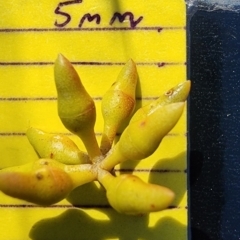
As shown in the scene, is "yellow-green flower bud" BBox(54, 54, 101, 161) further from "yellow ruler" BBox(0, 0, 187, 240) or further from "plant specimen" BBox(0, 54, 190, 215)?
"yellow ruler" BBox(0, 0, 187, 240)

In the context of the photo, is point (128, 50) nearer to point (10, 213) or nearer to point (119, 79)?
point (119, 79)

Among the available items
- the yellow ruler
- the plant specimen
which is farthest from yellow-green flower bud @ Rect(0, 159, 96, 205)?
the yellow ruler

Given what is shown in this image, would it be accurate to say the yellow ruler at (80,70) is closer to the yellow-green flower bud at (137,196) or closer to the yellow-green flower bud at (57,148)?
the yellow-green flower bud at (57,148)

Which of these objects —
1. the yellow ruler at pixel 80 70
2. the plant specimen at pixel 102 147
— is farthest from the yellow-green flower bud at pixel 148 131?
the yellow ruler at pixel 80 70

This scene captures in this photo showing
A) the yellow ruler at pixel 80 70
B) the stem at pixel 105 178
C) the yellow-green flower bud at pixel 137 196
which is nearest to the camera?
the yellow-green flower bud at pixel 137 196

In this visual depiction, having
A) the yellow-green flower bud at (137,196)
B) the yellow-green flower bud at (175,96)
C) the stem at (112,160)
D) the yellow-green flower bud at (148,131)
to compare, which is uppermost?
the yellow-green flower bud at (175,96)

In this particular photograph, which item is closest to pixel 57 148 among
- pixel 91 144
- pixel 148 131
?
pixel 91 144

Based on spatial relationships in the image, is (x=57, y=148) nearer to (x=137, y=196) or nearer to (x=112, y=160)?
(x=112, y=160)

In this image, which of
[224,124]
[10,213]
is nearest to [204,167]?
[224,124]
